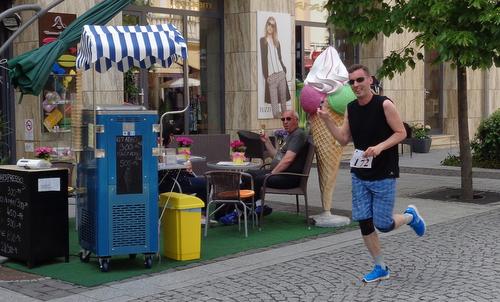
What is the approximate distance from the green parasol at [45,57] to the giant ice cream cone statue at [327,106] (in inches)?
109

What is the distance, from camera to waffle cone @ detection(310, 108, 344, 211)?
965 cm

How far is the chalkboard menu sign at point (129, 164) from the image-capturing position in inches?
285

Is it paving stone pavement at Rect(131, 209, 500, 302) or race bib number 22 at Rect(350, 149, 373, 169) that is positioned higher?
race bib number 22 at Rect(350, 149, 373, 169)

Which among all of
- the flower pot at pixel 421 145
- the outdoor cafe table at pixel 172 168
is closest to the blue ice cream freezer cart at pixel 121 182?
the outdoor cafe table at pixel 172 168

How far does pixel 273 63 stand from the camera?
16969 mm

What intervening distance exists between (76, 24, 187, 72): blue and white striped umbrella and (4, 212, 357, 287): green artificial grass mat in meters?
2.02

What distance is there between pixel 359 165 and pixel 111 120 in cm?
239

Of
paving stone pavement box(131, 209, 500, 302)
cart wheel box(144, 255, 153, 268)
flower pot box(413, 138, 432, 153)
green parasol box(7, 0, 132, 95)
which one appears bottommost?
paving stone pavement box(131, 209, 500, 302)

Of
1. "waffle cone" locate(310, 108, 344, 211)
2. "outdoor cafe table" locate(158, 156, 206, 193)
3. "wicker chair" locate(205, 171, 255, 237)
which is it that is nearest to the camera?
"outdoor cafe table" locate(158, 156, 206, 193)

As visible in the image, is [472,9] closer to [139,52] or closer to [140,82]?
[139,52]

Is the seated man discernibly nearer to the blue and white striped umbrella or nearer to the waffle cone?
the waffle cone

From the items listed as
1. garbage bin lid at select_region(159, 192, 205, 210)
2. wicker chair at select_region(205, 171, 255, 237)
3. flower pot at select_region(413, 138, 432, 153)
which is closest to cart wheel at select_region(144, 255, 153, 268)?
garbage bin lid at select_region(159, 192, 205, 210)

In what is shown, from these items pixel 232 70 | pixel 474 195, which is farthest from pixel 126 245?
pixel 232 70

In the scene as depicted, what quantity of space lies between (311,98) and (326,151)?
0.72 metres
